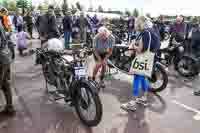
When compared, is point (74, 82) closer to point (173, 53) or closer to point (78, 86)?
point (78, 86)

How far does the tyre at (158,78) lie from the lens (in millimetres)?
6137

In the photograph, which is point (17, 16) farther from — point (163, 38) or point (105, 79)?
point (105, 79)

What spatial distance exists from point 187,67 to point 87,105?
15.9 ft

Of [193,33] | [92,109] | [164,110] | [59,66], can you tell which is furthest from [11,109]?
[193,33]

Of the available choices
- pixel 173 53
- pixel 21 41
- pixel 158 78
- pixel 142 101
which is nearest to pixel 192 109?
pixel 142 101

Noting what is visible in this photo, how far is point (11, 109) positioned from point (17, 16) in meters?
12.0

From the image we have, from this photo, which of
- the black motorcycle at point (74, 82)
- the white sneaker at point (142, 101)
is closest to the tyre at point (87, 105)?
the black motorcycle at point (74, 82)

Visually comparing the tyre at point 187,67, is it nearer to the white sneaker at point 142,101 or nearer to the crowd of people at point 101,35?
the crowd of people at point 101,35

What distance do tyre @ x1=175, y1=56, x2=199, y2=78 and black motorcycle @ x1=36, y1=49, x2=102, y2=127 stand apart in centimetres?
426

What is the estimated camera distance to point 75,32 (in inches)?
525

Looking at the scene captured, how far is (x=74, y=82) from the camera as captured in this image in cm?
458

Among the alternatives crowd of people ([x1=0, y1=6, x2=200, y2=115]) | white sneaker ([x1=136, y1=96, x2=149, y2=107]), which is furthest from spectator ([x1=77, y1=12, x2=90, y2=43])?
white sneaker ([x1=136, y1=96, x2=149, y2=107])

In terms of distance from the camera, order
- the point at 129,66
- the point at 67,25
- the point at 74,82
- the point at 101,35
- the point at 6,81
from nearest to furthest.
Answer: the point at 74,82 → the point at 6,81 → the point at 101,35 → the point at 129,66 → the point at 67,25

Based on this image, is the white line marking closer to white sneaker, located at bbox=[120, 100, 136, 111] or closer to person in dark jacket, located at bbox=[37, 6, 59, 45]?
white sneaker, located at bbox=[120, 100, 136, 111]
